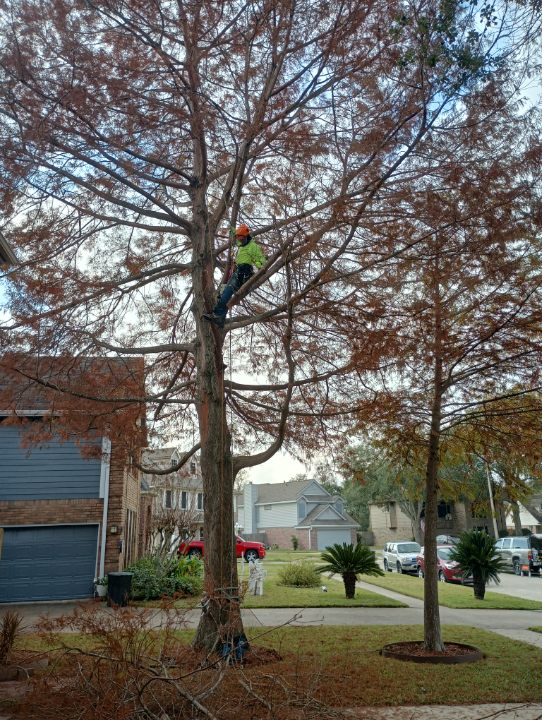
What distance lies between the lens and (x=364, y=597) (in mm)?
17609

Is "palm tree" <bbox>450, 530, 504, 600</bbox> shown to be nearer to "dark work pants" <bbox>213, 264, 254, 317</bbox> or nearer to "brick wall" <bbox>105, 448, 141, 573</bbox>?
"brick wall" <bbox>105, 448, 141, 573</bbox>

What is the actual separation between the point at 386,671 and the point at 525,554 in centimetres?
2665

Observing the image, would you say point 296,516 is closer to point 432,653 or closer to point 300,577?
point 300,577

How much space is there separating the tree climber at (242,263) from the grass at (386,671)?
3.94m

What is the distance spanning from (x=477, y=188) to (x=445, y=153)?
60cm

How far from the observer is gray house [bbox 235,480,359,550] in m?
49.0

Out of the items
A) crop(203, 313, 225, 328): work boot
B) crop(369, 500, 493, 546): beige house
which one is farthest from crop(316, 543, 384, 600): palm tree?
crop(369, 500, 493, 546): beige house

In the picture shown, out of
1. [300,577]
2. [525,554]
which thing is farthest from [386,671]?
[525,554]

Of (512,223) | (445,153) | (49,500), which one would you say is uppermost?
(445,153)

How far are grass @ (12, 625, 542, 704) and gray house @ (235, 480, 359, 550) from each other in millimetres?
36919

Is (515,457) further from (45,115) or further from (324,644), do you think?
(45,115)

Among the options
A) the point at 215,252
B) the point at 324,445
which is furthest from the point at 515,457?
the point at 215,252

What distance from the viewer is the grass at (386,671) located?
21.2 ft


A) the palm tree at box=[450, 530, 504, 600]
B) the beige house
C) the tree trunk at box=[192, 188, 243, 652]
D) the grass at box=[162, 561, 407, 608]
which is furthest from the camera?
the beige house
